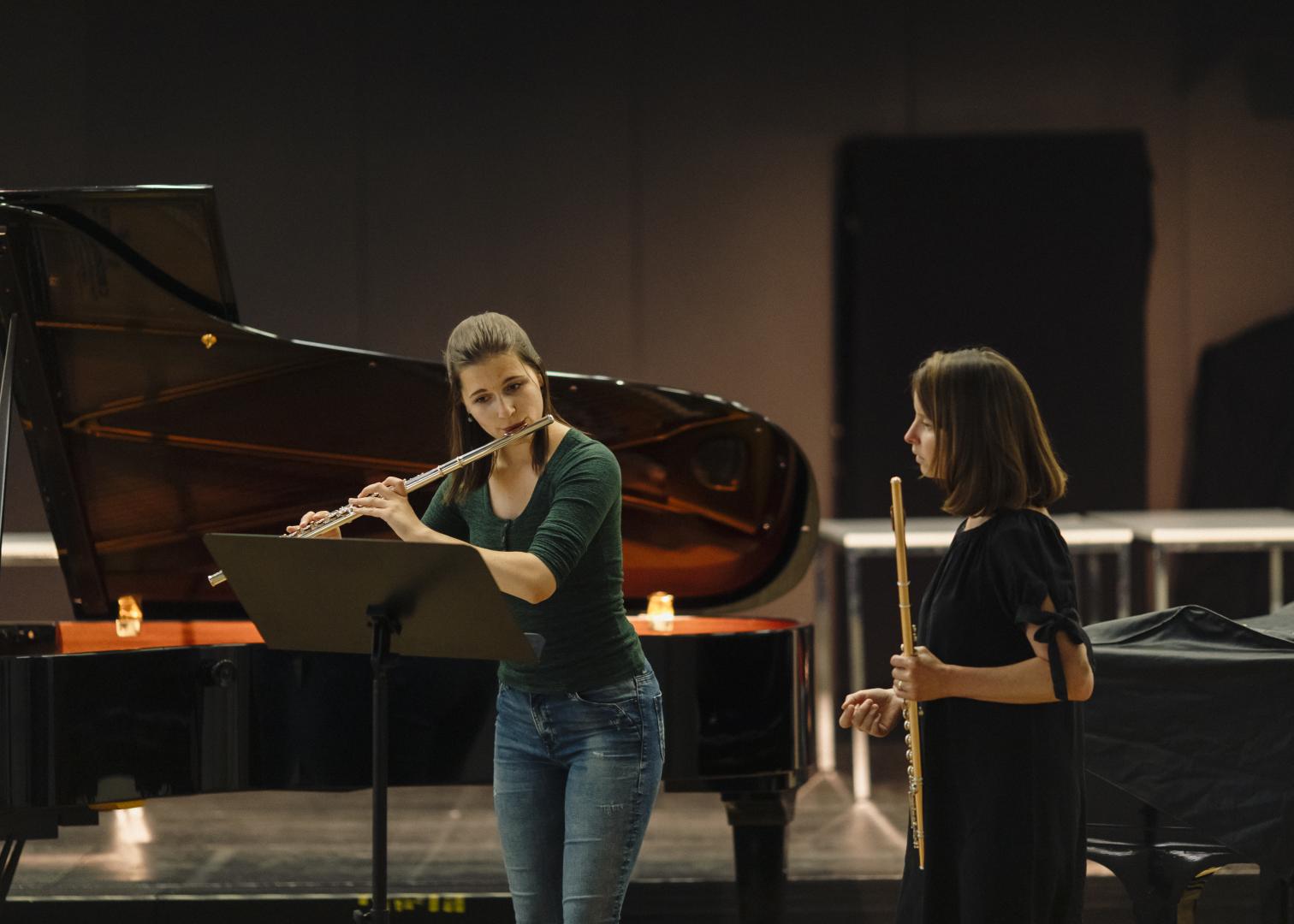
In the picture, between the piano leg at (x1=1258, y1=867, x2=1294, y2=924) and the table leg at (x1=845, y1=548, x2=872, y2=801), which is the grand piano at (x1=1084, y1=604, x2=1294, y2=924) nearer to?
the piano leg at (x1=1258, y1=867, x2=1294, y2=924)

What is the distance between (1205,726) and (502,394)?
120 centimetres

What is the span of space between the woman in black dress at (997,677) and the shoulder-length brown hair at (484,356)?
51 cm

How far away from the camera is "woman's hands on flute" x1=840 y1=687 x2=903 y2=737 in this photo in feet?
6.05

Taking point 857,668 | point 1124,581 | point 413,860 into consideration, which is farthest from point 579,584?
point 1124,581

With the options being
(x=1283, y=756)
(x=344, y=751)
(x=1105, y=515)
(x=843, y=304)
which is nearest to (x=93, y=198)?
(x=344, y=751)

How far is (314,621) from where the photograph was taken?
6.29 ft

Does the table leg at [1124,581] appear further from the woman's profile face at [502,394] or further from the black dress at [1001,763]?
the woman's profile face at [502,394]

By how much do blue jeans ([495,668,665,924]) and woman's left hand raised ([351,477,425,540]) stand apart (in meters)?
0.26

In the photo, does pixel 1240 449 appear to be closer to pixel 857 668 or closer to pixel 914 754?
pixel 857 668

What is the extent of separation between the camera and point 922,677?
5.57 feet

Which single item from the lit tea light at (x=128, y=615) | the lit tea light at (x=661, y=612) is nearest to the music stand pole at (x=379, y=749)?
the lit tea light at (x=661, y=612)

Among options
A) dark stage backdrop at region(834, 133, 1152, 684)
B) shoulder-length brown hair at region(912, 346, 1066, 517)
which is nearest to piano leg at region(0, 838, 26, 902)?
shoulder-length brown hair at region(912, 346, 1066, 517)

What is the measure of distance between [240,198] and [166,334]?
99.8 inches

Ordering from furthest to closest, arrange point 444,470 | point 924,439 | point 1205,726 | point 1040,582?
point 1205,726 → point 444,470 → point 924,439 → point 1040,582
